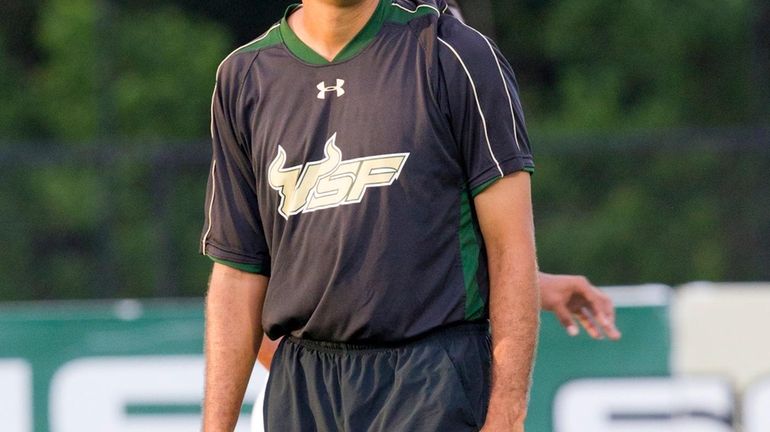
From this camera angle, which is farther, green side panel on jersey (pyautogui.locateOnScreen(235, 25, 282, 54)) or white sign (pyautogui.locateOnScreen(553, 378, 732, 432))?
white sign (pyautogui.locateOnScreen(553, 378, 732, 432))

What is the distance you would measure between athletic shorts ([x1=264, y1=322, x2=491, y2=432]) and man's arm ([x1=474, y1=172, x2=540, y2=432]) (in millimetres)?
63

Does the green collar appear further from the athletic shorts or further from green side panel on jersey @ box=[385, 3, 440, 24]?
the athletic shorts

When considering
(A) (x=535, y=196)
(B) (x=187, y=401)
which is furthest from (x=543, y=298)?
(A) (x=535, y=196)

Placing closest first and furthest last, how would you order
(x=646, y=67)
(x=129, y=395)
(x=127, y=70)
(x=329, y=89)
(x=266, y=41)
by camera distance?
(x=329, y=89) < (x=266, y=41) < (x=129, y=395) < (x=127, y=70) < (x=646, y=67)

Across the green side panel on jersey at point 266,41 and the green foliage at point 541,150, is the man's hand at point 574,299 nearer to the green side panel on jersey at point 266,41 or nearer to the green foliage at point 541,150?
the green side panel on jersey at point 266,41

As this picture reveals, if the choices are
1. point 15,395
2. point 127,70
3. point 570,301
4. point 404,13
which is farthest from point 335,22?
point 127,70

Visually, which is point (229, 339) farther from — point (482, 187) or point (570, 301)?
point (570, 301)

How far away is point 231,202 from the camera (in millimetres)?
3523

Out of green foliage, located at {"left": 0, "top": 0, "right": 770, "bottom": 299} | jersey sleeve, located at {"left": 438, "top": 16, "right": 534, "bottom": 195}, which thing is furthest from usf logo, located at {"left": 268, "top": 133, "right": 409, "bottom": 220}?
green foliage, located at {"left": 0, "top": 0, "right": 770, "bottom": 299}

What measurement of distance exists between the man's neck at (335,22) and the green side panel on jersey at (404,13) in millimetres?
41

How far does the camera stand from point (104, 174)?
10250mm

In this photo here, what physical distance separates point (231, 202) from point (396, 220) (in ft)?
1.74

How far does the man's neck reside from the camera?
3.29 m

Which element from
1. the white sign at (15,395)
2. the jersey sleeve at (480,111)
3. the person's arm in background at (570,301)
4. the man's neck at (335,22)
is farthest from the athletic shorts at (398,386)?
the white sign at (15,395)
